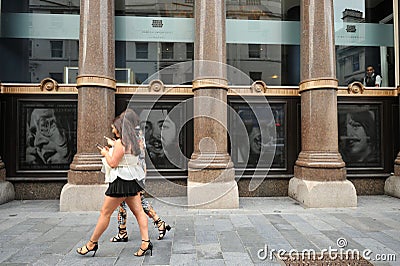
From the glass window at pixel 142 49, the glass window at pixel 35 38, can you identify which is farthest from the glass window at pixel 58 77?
the glass window at pixel 142 49

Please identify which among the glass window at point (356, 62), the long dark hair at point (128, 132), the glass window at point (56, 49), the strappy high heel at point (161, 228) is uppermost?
the glass window at point (56, 49)

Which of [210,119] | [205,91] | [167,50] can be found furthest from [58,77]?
[210,119]

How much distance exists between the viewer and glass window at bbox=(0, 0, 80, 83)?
28.1 ft

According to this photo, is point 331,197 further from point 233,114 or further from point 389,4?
point 389,4

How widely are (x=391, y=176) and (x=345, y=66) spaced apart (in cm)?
347

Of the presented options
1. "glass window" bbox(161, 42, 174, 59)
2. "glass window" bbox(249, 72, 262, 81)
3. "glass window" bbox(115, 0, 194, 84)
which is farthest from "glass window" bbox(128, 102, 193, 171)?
"glass window" bbox(249, 72, 262, 81)

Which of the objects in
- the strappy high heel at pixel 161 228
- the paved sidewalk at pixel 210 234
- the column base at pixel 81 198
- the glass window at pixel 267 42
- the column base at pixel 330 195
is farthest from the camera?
the glass window at pixel 267 42

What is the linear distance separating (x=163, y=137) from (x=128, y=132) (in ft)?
13.7

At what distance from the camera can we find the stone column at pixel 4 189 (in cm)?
757

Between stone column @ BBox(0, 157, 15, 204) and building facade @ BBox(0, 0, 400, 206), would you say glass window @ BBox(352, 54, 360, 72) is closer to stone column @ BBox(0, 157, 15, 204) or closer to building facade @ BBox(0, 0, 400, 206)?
building facade @ BBox(0, 0, 400, 206)

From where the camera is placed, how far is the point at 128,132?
4117 millimetres

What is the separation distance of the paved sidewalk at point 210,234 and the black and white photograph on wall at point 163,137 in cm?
124

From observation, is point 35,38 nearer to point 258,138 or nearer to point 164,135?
point 164,135

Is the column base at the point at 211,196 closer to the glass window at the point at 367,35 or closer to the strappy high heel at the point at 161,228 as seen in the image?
the strappy high heel at the point at 161,228
